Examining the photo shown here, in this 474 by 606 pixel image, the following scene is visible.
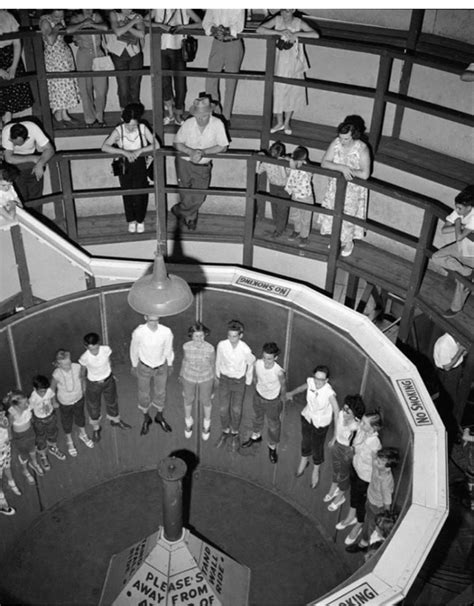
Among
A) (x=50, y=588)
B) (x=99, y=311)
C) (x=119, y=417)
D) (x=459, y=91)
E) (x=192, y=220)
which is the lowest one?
(x=50, y=588)

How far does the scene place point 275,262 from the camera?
9.81 metres

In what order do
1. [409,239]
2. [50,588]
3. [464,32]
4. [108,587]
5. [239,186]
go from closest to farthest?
1. [108,587]
2. [409,239]
3. [50,588]
4. [464,32]
5. [239,186]

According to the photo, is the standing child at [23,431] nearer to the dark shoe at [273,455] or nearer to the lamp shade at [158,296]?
the dark shoe at [273,455]

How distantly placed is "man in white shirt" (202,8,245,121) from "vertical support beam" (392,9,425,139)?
6.66ft

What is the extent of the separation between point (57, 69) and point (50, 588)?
240 inches

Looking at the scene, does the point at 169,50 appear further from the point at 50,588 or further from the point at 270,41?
the point at 50,588

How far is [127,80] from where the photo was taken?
31.6ft

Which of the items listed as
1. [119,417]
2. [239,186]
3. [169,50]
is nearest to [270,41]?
[169,50]

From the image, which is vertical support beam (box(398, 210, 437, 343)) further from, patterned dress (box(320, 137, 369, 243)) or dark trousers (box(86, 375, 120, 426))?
dark trousers (box(86, 375, 120, 426))

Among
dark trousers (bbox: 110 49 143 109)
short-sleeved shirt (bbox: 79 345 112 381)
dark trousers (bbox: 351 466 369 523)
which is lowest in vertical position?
dark trousers (bbox: 351 466 369 523)

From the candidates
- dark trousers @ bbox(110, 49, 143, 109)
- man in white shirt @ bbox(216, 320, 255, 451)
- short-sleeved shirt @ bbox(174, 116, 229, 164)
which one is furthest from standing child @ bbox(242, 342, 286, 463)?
dark trousers @ bbox(110, 49, 143, 109)

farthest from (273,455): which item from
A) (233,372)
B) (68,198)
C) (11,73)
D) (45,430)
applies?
(11,73)

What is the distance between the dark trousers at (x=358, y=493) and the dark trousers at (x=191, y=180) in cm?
371

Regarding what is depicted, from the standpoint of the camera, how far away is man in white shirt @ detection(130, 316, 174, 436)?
894 centimetres
